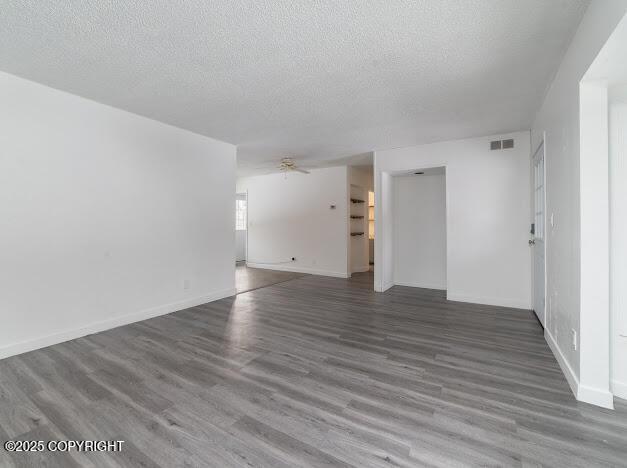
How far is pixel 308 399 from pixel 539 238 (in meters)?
3.45

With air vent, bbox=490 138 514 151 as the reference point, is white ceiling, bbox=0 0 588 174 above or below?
above

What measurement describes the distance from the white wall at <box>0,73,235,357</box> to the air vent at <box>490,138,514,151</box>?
4.33 m

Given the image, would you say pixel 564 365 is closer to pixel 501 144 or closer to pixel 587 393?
pixel 587 393

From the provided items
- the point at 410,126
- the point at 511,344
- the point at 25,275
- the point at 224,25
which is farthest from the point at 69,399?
the point at 410,126

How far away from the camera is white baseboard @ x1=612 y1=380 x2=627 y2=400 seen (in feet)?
6.31

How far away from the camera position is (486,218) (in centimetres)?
426

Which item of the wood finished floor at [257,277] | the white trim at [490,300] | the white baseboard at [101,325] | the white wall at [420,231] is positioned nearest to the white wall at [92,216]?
the white baseboard at [101,325]

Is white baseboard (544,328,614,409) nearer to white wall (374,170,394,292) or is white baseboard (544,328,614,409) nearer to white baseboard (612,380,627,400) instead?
white baseboard (612,380,627,400)

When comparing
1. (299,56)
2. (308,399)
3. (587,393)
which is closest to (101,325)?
(308,399)

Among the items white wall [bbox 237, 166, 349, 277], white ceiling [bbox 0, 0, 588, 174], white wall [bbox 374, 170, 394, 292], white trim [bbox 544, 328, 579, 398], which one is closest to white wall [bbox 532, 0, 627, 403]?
white trim [bbox 544, 328, 579, 398]

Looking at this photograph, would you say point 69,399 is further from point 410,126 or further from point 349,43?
point 410,126

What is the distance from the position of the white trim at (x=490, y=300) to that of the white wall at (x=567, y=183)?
132 centimetres

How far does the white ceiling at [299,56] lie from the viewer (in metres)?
1.78

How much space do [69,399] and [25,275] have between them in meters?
1.48
